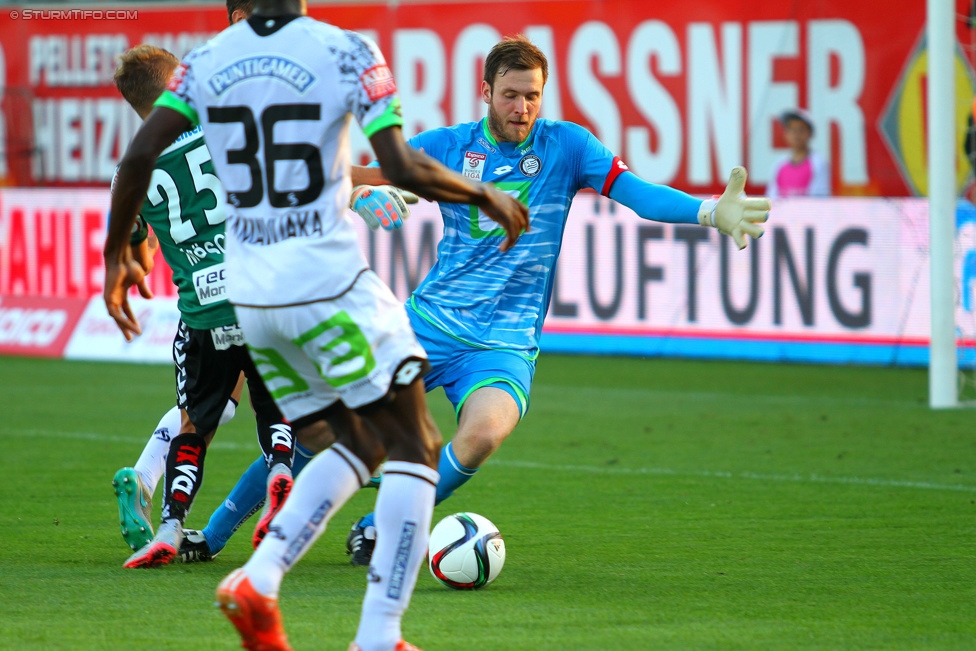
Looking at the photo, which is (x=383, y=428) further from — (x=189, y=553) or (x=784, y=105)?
(x=784, y=105)

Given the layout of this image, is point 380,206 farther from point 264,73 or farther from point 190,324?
point 264,73

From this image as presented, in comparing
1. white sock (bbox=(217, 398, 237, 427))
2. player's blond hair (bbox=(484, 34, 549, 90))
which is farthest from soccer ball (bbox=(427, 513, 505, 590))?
player's blond hair (bbox=(484, 34, 549, 90))

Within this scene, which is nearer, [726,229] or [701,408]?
[726,229]

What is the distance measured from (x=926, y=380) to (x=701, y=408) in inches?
96.6

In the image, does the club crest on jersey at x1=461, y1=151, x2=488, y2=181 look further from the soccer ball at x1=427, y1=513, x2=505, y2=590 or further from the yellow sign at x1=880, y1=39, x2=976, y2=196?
the yellow sign at x1=880, y1=39, x2=976, y2=196

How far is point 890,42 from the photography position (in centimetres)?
1452

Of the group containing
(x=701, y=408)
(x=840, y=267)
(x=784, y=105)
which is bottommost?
(x=701, y=408)

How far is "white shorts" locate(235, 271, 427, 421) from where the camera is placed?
4.00 m

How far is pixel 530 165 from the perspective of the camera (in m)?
5.79

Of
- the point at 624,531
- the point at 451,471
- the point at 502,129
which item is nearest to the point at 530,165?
the point at 502,129

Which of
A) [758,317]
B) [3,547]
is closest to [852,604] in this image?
[3,547]

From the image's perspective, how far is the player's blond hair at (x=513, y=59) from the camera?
5.62 metres

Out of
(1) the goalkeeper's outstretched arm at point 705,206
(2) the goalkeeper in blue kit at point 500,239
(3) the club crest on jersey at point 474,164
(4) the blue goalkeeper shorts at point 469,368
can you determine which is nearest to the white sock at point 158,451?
(2) the goalkeeper in blue kit at point 500,239

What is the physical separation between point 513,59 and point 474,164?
443 millimetres
